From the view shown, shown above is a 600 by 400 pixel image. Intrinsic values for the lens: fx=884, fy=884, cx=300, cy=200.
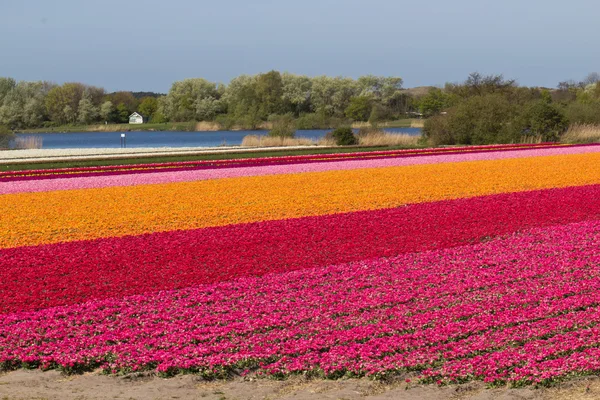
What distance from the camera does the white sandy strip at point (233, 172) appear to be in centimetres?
2416

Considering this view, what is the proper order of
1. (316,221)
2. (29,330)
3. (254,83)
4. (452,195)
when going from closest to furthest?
(29,330)
(316,221)
(452,195)
(254,83)

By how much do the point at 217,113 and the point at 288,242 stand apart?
338 feet

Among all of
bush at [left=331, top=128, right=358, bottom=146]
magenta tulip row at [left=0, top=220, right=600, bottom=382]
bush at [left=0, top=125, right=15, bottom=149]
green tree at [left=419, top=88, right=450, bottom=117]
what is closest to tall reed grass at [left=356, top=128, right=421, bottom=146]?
bush at [left=331, top=128, right=358, bottom=146]

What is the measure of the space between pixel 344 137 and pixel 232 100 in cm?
6454

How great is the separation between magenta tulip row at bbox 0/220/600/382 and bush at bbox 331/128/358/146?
124ft

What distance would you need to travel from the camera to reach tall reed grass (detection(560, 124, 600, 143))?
46.9m

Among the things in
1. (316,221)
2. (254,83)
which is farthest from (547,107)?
(254,83)

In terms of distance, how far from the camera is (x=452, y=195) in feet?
67.7

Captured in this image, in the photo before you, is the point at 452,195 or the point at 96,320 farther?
the point at 452,195

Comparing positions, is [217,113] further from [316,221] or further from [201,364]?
[201,364]

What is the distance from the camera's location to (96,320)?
9531 mm

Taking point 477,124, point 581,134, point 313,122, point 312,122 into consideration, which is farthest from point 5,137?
point 313,122

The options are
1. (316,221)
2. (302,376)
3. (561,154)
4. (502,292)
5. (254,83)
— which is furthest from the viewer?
(254,83)

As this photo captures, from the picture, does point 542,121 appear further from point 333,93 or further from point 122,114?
point 122,114
